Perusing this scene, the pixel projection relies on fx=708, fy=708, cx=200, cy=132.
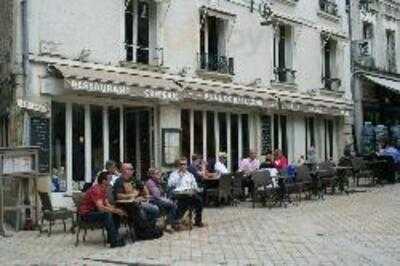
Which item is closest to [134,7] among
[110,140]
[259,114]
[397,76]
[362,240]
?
[110,140]

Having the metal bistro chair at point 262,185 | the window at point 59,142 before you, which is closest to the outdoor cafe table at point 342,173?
the metal bistro chair at point 262,185

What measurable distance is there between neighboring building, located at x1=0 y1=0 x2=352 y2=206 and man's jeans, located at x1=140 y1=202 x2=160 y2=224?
3.31m

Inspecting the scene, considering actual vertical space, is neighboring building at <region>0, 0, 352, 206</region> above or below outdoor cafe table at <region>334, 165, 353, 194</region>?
above

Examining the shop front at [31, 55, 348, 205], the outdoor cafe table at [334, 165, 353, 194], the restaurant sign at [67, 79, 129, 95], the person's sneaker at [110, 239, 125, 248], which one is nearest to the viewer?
the person's sneaker at [110, 239, 125, 248]

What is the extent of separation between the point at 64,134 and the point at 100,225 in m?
4.24

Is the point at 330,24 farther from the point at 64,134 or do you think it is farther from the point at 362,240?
the point at 362,240

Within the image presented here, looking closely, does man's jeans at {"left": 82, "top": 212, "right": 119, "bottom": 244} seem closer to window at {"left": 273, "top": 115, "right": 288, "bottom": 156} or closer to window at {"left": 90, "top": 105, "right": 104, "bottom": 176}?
window at {"left": 90, "top": 105, "right": 104, "bottom": 176}

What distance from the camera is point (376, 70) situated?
27.3m

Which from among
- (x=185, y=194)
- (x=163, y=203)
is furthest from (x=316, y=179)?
(x=163, y=203)

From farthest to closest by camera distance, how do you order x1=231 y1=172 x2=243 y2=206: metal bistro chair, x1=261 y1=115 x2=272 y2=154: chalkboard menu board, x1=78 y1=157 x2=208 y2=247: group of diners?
x1=261 y1=115 x2=272 y2=154: chalkboard menu board < x1=231 y1=172 x2=243 y2=206: metal bistro chair < x1=78 y1=157 x2=208 y2=247: group of diners

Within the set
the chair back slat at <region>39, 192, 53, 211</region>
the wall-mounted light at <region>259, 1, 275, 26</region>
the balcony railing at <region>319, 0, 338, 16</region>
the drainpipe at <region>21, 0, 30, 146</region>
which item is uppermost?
the balcony railing at <region>319, 0, 338, 16</region>

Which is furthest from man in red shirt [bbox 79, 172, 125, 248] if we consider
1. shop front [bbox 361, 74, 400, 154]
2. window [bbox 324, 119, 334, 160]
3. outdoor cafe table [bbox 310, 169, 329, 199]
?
shop front [bbox 361, 74, 400, 154]

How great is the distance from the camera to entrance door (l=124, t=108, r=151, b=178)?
17038 mm

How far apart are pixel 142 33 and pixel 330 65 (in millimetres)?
9929
